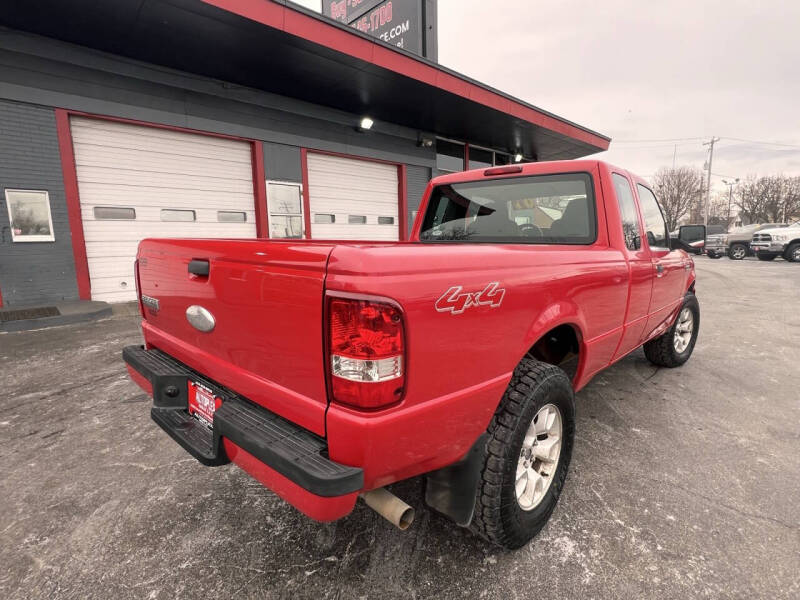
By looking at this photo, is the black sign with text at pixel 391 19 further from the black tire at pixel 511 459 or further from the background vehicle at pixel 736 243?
the background vehicle at pixel 736 243

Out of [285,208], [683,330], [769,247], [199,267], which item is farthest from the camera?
[769,247]

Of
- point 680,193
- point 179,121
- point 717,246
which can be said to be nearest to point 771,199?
point 680,193

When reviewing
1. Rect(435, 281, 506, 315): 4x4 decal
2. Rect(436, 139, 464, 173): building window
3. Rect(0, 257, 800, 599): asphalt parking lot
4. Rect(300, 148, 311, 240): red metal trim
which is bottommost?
Rect(0, 257, 800, 599): asphalt parking lot

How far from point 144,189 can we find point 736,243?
85.3ft

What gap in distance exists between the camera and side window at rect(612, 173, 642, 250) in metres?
2.90

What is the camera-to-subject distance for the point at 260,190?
9234 millimetres

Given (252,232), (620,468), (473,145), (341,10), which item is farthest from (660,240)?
(341,10)

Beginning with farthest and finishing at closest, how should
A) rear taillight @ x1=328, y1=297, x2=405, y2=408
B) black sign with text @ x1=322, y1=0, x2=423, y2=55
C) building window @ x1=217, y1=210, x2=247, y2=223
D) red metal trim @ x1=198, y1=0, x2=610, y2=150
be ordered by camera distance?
black sign with text @ x1=322, y1=0, x2=423, y2=55 < building window @ x1=217, y1=210, x2=247, y2=223 < red metal trim @ x1=198, y1=0, x2=610, y2=150 < rear taillight @ x1=328, y1=297, x2=405, y2=408

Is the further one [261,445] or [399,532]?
[399,532]

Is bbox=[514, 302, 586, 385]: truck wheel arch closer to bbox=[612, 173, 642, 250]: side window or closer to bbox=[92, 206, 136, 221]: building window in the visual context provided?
bbox=[612, 173, 642, 250]: side window

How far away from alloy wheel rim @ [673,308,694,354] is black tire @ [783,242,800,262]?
19593mm

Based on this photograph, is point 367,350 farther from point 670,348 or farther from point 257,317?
point 670,348

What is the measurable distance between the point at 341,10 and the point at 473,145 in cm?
686

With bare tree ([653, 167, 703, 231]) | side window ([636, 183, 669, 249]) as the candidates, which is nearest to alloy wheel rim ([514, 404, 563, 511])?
side window ([636, 183, 669, 249])
